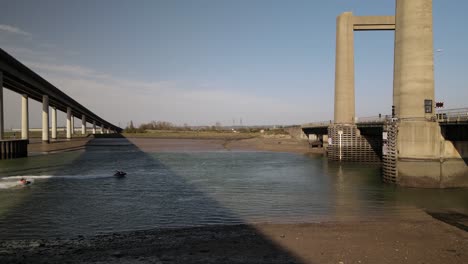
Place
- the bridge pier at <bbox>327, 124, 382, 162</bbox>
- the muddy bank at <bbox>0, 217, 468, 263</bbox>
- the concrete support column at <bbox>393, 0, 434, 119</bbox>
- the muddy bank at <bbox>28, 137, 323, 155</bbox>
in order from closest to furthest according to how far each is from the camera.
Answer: the muddy bank at <bbox>0, 217, 468, 263</bbox> < the concrete support column at <bbox>393, 0, 434, 119</bbox> < the bridge pier at <bbox>327, 124, 382, 162</bbox> < the muddy bank at <bbox>28, 137, 323, 155</bbox>

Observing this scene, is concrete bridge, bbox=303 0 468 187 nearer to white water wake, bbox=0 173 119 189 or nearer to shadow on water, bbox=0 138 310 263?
shadow on water, bbox=0 138 310 263

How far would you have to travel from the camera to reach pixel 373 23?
58.4m

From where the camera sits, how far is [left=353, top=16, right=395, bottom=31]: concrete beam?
5769 centimetres

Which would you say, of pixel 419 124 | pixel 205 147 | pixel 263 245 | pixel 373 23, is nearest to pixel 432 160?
pixel 419 124

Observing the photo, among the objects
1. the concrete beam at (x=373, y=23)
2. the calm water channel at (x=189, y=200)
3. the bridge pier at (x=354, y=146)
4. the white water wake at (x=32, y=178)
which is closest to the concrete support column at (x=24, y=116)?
the calm water channel at (x=189, y=200)

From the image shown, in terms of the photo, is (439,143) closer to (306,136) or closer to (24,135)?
(306,136)

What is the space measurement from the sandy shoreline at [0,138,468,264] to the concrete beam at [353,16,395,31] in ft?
154

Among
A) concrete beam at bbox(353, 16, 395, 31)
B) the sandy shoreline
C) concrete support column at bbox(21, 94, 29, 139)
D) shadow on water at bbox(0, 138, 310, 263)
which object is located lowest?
shadow on water at bbox(0, 138, 310, 263)

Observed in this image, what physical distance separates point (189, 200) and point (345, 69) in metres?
41.3

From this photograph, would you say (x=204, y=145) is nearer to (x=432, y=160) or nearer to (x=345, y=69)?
(x=345, y=69)

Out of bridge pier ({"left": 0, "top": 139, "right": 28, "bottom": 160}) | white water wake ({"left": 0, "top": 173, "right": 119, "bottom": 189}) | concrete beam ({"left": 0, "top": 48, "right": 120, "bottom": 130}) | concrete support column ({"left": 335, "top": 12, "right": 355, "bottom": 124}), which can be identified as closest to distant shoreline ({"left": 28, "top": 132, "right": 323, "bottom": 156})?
bridge pier ({"left": 0, "top": 139, "right": 28, "bottom": 160})

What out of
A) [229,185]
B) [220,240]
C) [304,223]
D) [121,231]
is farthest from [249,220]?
[229,185]

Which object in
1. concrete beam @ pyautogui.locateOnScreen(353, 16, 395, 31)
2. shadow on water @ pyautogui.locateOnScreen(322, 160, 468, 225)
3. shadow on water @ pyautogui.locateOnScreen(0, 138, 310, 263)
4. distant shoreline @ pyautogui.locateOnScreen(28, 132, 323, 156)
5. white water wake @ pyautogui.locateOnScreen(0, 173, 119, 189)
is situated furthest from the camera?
distant shoreline @ pyautogui.locateOnScreen(28, 132, 323, 156)

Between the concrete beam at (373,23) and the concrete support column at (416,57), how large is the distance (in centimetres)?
2741
